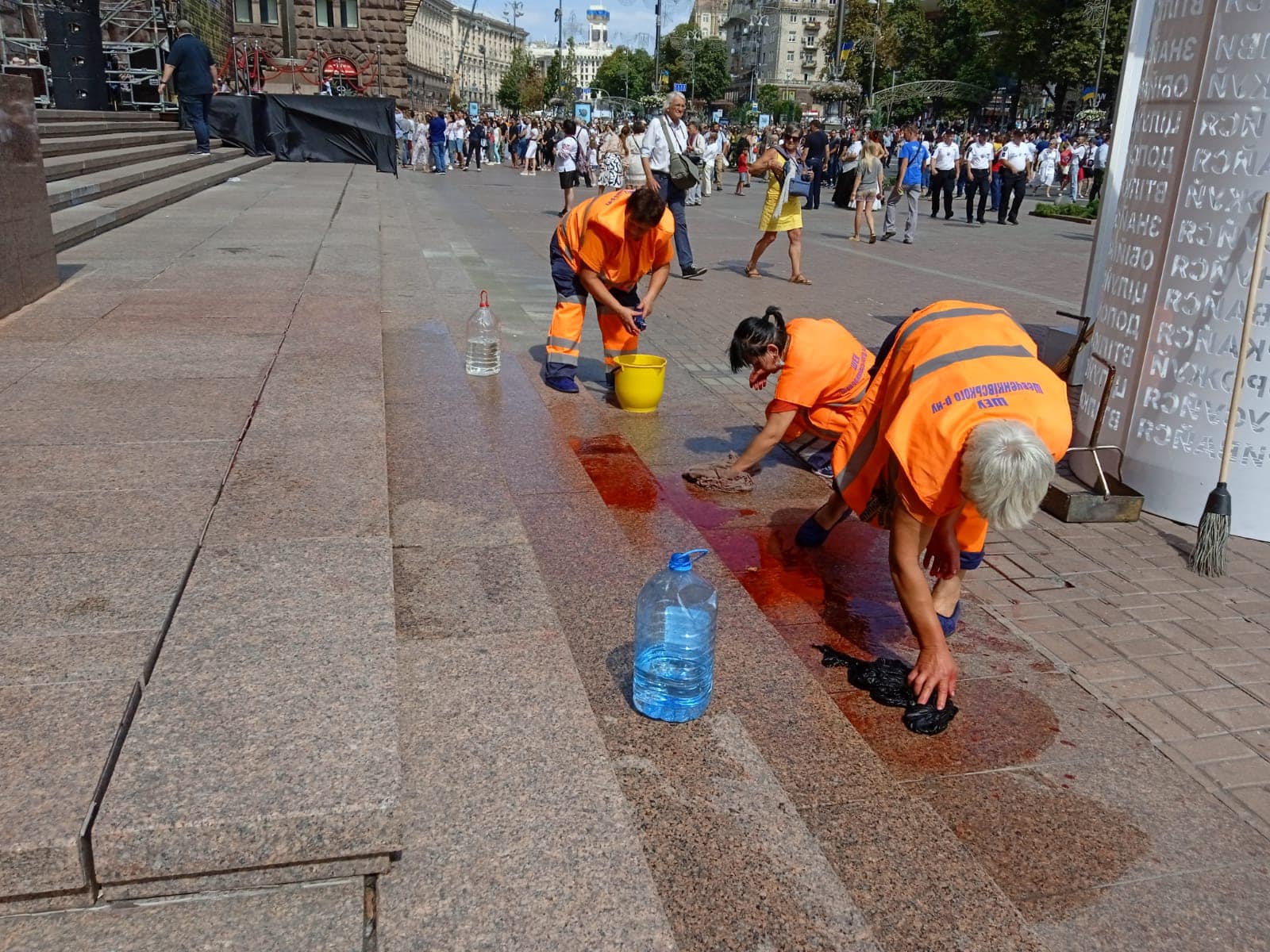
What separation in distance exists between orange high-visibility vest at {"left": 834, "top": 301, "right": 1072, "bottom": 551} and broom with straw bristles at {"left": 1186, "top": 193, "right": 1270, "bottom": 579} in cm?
176

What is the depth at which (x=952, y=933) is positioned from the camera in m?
2.33

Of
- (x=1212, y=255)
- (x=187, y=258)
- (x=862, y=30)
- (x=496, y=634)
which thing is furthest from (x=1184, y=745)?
(x=862, y=30)

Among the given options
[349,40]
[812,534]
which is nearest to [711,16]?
[349,40]

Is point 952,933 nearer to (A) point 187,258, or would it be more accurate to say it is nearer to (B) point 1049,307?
(A) point 187,258

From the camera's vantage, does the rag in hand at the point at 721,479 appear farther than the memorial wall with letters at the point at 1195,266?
Yes

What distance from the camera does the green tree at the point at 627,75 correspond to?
354ft

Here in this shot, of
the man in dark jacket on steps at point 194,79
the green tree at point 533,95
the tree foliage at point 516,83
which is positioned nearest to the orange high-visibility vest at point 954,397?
the man in dark jacket on steps at point 194,79

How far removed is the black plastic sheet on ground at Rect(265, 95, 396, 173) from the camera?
26.5 meters

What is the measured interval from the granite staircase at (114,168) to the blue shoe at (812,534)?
23.0ft

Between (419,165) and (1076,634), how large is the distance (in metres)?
32.0

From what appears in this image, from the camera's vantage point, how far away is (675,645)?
3.19 m

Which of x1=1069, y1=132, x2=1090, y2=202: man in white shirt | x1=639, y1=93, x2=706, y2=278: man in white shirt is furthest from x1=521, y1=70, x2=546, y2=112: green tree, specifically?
x1=639, y1=93, x2=706, y2=278: man in white shirt

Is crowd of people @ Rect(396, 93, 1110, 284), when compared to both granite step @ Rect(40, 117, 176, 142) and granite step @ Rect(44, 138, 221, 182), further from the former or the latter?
granite step @ Rect(40, 117, 176, 142)

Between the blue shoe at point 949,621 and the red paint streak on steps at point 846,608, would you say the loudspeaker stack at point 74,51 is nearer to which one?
the red paint streak on steps at point 846,608
